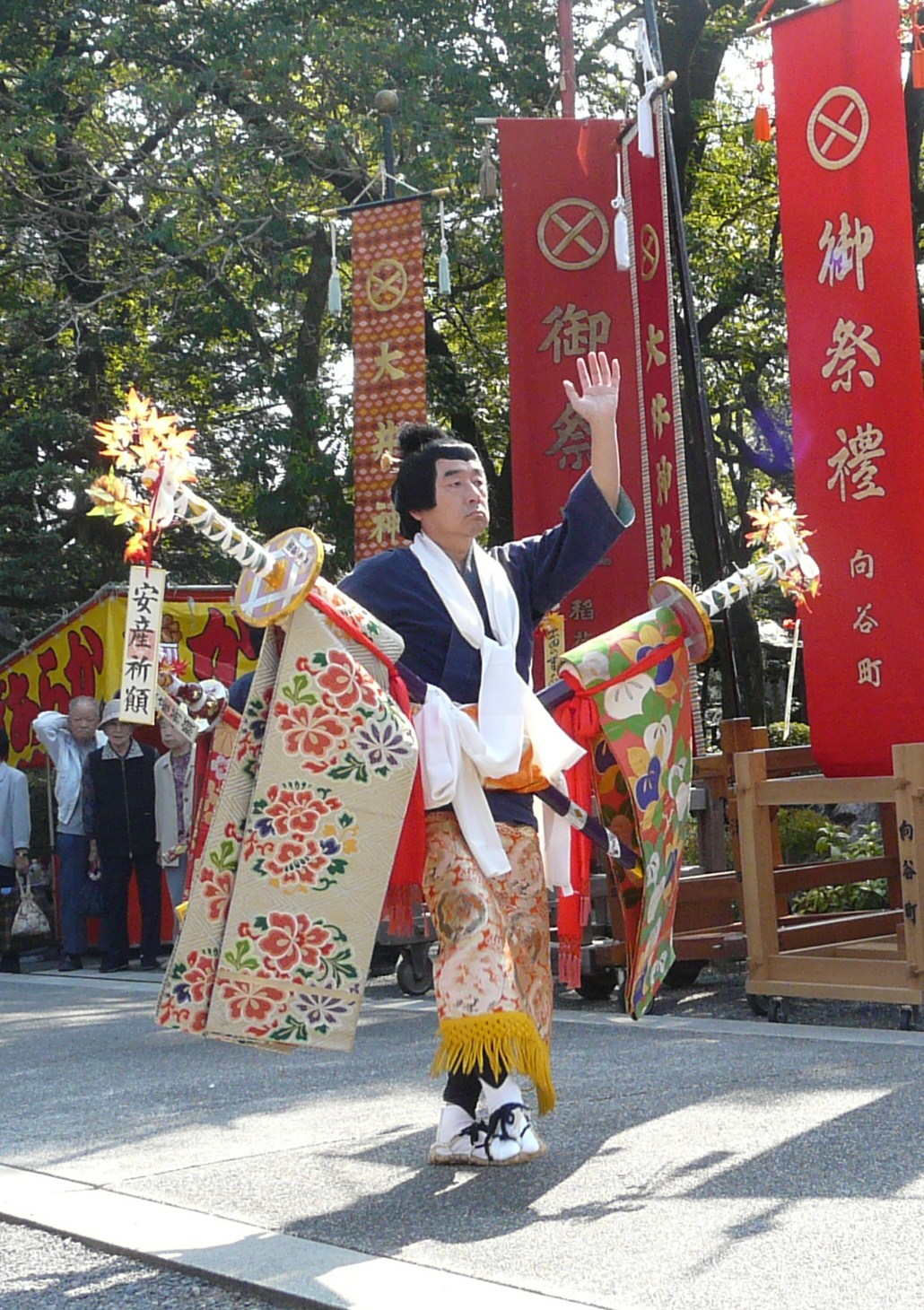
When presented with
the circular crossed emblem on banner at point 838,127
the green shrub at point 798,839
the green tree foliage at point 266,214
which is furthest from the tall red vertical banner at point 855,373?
the green tree foliage at point 266,214

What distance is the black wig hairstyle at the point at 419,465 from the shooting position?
4270 millimetres

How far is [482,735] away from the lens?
401cm

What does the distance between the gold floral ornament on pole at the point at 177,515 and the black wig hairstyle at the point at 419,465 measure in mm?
419

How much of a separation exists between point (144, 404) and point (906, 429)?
11.5ft

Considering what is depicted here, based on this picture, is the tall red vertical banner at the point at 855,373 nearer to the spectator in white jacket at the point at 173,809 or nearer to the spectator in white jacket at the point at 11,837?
the spectator in white jacket at the point at 173,809

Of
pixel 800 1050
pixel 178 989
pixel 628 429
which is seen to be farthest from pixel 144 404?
pixel 628 429

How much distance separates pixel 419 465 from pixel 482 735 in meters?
0.76

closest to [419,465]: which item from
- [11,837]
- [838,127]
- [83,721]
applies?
[838,127]

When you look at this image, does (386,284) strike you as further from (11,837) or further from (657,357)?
(11,837)

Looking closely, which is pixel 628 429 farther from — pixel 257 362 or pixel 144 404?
pixel 257 362

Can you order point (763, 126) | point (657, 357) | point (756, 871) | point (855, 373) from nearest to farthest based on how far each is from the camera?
point (855, 373)
point (756, 871)
point (763, 126)
point (657, 357)

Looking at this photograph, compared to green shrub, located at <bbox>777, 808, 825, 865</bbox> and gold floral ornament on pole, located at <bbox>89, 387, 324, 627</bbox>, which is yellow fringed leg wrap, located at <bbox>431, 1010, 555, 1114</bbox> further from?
green shrub, located at <bbox>777, 808, 825, 865</bbox>

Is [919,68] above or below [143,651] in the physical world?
above

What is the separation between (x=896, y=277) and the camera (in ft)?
20.9
